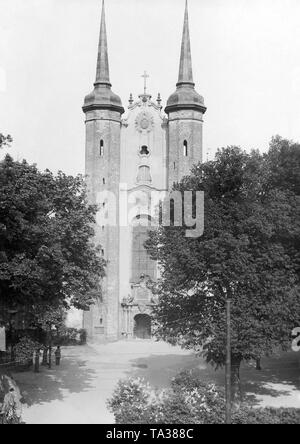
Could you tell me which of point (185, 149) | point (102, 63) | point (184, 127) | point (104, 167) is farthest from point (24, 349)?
point (102, 63)

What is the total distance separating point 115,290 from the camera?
4516 centimetres

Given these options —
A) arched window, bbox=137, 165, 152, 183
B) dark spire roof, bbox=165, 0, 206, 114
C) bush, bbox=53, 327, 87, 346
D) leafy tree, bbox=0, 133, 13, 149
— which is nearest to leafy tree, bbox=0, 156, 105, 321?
leafy tree, bbox=0, 133, 13, 149

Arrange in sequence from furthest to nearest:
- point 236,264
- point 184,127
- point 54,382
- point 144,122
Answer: point 144,122 < point 184,127 < point 54,382 < point 236,264

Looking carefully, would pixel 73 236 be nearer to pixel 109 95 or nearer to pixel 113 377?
pixel 113 377

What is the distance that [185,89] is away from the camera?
152 ft

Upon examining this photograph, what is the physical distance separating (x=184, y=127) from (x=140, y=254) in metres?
10.2

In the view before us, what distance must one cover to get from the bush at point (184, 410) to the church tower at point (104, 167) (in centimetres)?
2496

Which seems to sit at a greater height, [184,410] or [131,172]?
[131,172]

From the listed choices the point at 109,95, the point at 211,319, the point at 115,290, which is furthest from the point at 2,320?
the point at 109,95

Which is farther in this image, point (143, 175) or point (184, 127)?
point (143, 175)

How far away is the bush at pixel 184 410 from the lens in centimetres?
1831

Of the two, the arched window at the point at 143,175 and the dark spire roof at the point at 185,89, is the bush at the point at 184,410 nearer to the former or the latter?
the arched window at the point at 143,175

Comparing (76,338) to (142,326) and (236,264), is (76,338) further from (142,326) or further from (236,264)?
(236,264)
